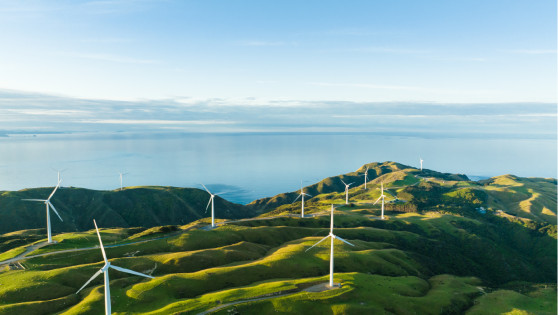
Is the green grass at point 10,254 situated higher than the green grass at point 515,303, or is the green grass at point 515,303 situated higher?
the green grass at point 10,254

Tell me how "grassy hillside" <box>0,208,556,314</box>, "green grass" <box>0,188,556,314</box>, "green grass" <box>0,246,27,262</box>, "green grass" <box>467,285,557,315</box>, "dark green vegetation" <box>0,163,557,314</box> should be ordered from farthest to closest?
"green grass" <box>0,246,27,262</box> < "green grass" <box>467,285,557,315</box> < "green grass" <box>0,188,556,314</box> < "grassy hillside" <box>0,208,556,314</box> < "dark green vegetation" <box>0,163,557,314</box>

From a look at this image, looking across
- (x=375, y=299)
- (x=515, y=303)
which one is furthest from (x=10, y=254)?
(x=515, y=303)

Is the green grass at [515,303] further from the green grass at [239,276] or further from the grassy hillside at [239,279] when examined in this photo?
the green grass at [239,276]

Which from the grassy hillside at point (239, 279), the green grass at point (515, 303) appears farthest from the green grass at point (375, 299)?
the green grass at point (515, 303)

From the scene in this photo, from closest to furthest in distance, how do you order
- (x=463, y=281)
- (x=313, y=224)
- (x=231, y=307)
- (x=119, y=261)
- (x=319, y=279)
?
(x=231, y=307) < (x=319, y=279) < (x=119, y=261) < (x=463, y=281) < (x=313, y=224)

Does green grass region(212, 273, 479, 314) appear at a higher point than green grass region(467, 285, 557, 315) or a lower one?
higher

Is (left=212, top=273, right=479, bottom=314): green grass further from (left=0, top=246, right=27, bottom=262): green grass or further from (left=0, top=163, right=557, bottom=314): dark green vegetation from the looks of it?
(left=0, top=246, right=27, bottom=262): green grass

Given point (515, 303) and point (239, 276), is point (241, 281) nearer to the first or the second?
point (239, 276)

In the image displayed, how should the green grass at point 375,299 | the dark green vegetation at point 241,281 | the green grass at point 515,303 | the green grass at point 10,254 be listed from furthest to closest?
the green grass at point 10,254
the green grass at point 515,303
the dark green vegetation at point 241,281
the green grass at point 375,299

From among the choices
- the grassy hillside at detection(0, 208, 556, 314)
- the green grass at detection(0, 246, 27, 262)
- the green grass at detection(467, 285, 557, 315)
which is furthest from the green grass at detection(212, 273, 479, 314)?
the green grass at detection(0, 246, 27, 262)

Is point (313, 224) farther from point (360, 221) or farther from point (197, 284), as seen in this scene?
point (197, 284)

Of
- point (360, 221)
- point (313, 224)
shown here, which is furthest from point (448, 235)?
point (313, 224)
